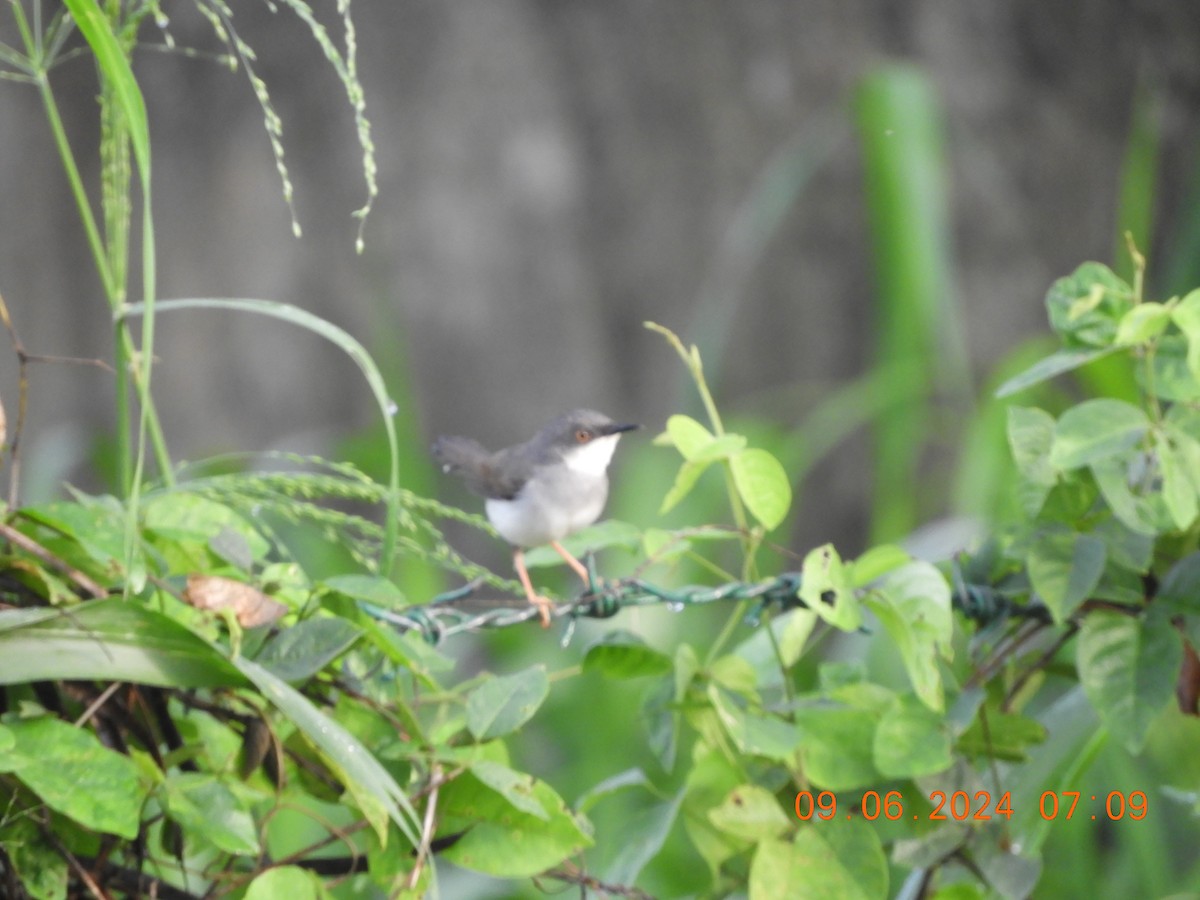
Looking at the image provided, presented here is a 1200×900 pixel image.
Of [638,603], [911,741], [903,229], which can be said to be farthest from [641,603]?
[903,229]

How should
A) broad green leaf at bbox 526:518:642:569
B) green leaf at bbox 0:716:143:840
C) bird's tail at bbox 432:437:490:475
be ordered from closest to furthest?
green leaf at bbox 0:716:143:840, broad green leaf at bbox 526:518:642:569, bird's tail at bbox 432:437:490:475

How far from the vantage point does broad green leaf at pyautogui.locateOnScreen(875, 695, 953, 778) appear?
903mm

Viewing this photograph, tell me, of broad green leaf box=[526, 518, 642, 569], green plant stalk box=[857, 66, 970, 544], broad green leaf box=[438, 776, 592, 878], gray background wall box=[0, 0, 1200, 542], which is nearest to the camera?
broad green leaf box=[438, 776, 592, 878]

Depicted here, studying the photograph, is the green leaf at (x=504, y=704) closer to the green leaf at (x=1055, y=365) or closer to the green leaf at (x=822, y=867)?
the green leaf at (x=822, y=867)

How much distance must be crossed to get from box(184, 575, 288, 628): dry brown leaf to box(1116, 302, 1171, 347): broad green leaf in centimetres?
63

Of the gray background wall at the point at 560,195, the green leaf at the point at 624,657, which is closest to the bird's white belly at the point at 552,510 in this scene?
the green leaf at the point at 624,657

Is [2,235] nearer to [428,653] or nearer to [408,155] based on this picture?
[408,155]

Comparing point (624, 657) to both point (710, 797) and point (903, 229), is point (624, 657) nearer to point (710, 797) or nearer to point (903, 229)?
point (710, 797)

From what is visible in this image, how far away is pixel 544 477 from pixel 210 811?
57 centimetres

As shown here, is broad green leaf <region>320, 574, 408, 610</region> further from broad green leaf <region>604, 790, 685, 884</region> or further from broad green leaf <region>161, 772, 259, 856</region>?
broad green leaf <region>604, 790, 685, 884</region>

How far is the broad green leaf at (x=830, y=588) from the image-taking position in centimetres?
86

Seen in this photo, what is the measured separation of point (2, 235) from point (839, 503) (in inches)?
114

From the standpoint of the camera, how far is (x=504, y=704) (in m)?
0.83
